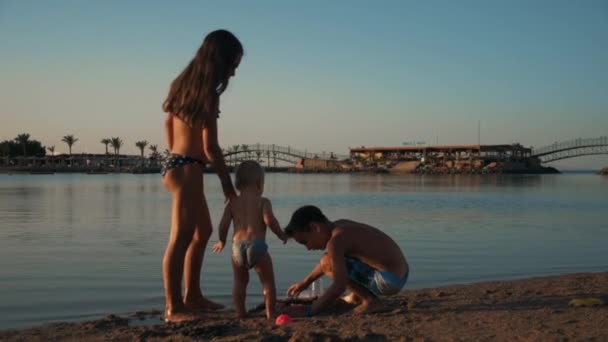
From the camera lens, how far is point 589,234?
428 inches

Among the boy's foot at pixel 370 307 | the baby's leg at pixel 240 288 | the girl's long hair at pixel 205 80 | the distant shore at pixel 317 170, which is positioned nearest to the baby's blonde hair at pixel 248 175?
the girl's long hair at pixel 205 80

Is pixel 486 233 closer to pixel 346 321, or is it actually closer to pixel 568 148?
pixel 346 321

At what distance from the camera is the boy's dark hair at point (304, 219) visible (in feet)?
12.9

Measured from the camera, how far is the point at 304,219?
3.94 meters

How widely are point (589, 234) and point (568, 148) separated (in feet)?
325

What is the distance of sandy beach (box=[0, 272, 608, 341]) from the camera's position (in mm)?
3213

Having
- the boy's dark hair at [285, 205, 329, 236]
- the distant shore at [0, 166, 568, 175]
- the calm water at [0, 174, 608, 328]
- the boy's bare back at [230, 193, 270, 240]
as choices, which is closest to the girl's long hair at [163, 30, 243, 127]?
the boy's bare back at [230, 193, 270, 240]

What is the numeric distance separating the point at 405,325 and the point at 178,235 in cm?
149

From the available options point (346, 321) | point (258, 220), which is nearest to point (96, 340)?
point (258, 220)

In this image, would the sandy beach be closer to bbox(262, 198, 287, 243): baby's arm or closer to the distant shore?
bbox(262, 198, 287, 243): baby's arm

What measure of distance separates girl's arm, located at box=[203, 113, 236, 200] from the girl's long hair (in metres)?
0.05

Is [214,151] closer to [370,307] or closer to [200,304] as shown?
[200,304]

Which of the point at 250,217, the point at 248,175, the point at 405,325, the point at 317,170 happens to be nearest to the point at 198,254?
the point at 250,217

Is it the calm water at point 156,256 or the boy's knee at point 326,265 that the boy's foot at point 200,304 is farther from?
the boy's knee at point 326,265
